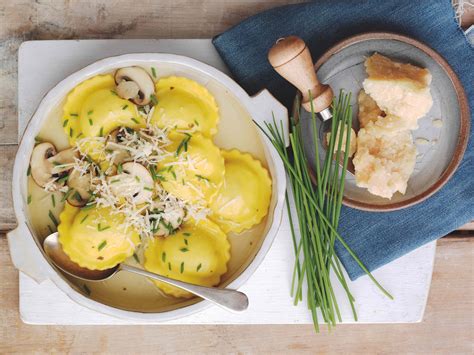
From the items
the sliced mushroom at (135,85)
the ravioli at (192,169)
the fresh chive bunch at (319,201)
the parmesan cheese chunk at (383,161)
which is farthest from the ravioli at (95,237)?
the parmesan cheese chunk at (383,161)

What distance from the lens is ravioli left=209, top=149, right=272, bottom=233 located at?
126 centimetres

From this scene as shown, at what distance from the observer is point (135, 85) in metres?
1.25

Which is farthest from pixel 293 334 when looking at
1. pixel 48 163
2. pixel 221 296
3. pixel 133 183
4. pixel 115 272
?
pixel 48 163

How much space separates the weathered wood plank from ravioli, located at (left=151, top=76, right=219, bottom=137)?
0.55 metres

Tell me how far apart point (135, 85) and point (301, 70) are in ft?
1.18

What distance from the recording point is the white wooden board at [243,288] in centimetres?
134

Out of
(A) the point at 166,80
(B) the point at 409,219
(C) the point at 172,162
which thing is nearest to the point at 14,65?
(A) the point at 166,80

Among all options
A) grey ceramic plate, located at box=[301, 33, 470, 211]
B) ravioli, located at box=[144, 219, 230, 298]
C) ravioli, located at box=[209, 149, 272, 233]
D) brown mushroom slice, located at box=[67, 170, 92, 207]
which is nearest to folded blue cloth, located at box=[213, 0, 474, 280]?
grey ceramic plate, located at box=[301, 33, 470, 211]

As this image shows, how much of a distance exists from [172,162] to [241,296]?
0.31 meters

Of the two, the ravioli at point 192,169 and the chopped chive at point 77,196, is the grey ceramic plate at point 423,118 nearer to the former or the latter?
the ravioli at point 192,169

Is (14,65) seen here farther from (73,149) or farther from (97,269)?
(97,269)

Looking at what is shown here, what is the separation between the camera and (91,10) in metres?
1.40

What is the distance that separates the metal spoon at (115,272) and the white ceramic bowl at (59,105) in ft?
0.09

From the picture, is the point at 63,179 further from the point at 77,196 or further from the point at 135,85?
the point at 135,85
